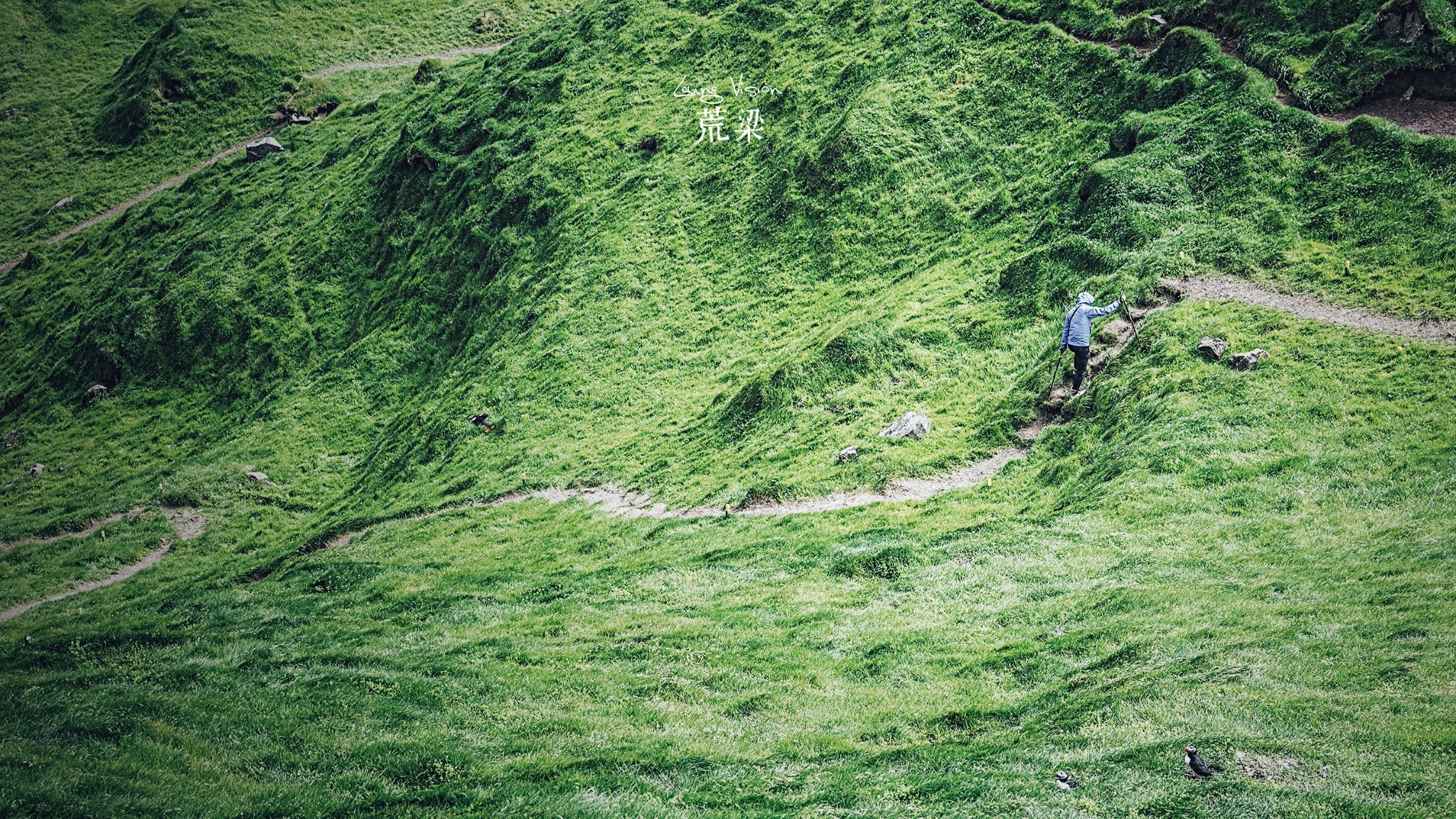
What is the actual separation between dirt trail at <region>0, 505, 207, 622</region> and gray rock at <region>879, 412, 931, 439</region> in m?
35.9

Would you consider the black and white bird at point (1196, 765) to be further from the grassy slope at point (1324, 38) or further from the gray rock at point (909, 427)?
the grassy slope at point (1324, 38)

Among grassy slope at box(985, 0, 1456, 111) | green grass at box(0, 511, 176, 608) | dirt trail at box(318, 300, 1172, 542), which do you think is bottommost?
green grass at box(0, 511, 176, 608)

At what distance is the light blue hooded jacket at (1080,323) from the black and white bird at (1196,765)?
14751 mm

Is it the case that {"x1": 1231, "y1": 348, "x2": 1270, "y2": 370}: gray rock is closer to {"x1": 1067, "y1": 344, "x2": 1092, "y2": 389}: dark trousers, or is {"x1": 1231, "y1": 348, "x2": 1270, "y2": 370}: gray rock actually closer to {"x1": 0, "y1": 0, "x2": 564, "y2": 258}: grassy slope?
{"x1": 1067, "y1": 344, "x2": 1092, "y2": 389}: dark trousers

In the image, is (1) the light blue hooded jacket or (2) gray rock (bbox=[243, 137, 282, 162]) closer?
(1) the light blue hooded jacket

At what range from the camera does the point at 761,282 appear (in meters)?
40.2

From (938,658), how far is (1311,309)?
15.4 metres

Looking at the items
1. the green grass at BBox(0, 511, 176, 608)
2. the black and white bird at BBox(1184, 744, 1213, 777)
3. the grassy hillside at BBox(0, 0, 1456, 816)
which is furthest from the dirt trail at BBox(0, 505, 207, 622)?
the black and white bird at BBox(1184, 744, 1213, 777)

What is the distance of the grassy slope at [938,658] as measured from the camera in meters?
11.7

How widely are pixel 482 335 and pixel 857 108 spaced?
24.2 m

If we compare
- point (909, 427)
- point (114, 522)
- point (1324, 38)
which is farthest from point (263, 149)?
point (1324, 38)

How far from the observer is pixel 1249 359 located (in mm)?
21359

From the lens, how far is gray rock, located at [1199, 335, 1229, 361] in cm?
2202

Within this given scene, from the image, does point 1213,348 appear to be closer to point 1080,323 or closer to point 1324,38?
point 1080,323
